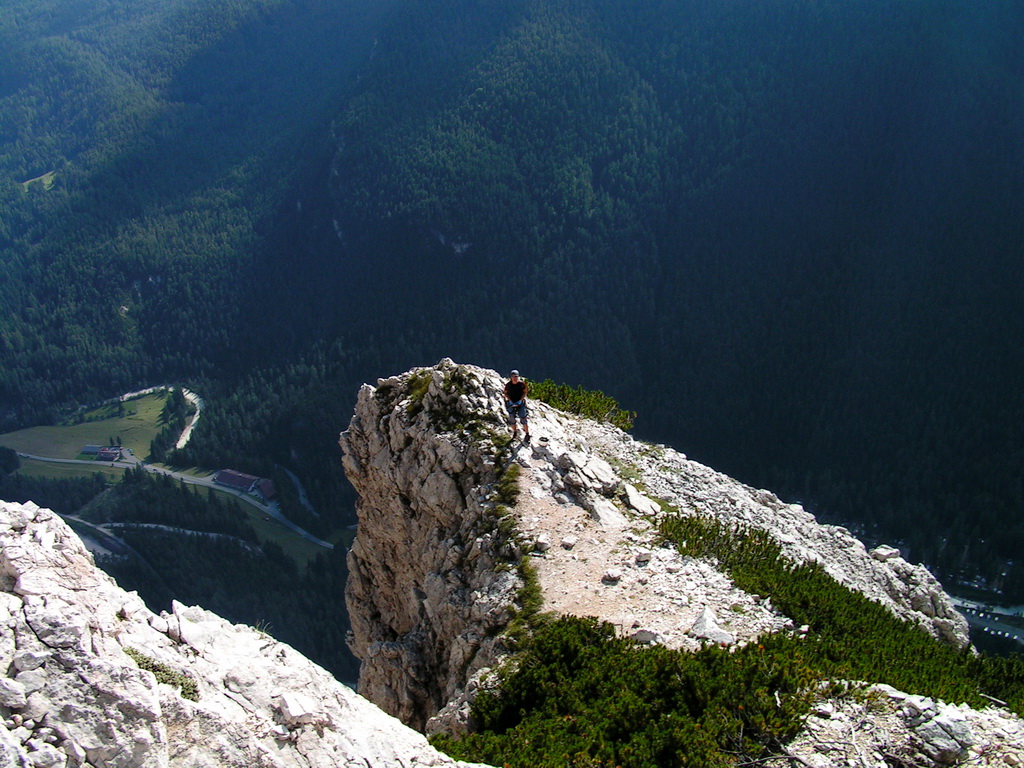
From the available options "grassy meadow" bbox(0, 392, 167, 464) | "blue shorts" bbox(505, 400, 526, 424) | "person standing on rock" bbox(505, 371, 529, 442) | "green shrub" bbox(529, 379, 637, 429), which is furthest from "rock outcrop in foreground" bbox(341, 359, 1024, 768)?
"grassy meadow" bbox(0, 392, 167, 464)

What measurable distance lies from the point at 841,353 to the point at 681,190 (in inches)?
2632

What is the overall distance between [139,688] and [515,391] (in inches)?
774

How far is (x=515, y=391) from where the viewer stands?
31688 mm

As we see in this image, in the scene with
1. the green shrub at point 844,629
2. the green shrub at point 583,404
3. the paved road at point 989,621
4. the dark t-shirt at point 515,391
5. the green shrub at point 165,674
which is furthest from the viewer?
the paved road at point 989,621

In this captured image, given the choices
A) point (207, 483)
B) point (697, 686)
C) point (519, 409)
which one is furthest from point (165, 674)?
point (207, 483)

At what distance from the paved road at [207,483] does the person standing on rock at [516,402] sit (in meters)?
110

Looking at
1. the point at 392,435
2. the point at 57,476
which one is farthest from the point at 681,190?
the point at 392,435

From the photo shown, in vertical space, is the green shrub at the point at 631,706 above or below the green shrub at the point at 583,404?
below

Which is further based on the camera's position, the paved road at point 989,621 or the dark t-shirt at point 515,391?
the paved road at point 989,621

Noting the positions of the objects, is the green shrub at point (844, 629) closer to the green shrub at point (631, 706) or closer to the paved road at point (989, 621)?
the green shrub at point (631, 706)

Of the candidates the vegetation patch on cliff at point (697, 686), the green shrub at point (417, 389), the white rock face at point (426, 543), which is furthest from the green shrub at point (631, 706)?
the green shrub at point (417, 389)

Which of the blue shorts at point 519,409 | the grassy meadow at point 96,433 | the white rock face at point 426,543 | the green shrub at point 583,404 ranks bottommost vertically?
the grassy meadow at point 96,433

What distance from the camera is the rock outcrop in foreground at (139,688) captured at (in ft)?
41.6

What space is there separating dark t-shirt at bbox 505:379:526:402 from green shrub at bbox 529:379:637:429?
406 inches
